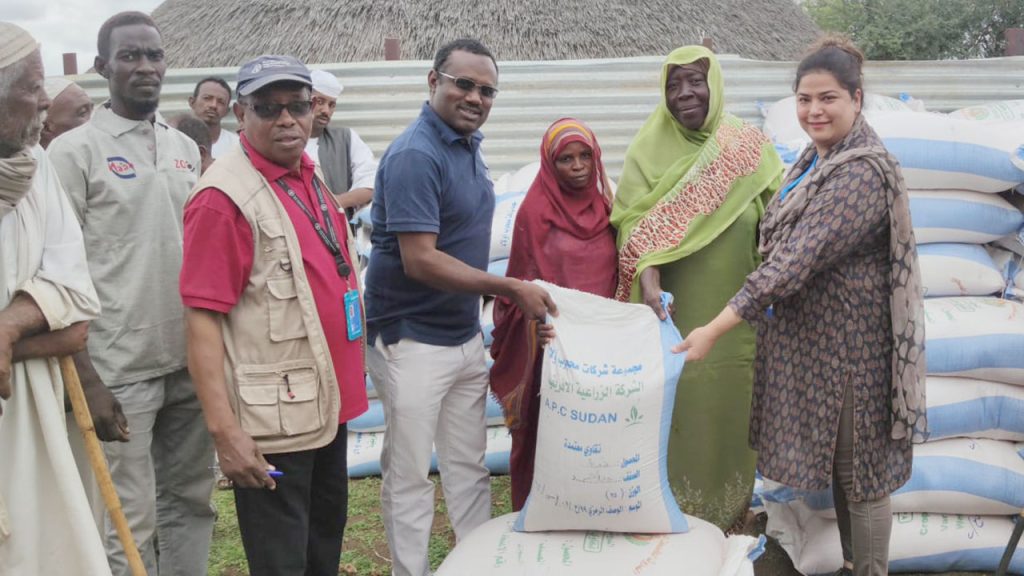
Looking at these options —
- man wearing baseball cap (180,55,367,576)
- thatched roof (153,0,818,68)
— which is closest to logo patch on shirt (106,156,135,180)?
man wearing baseball cap (180,55,367,576)

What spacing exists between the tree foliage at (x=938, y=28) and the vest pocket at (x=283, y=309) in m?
10.7

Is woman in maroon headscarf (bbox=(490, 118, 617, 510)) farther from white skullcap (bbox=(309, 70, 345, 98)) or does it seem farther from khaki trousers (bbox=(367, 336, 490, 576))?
white skullcap (bbox=(309, 70, 345, 98))

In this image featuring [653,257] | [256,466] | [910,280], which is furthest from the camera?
[653,257]

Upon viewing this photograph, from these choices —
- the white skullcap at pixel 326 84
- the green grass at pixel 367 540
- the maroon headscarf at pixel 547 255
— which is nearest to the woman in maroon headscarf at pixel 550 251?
the maroon headscarf at pixel 547 255

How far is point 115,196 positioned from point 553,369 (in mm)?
1390

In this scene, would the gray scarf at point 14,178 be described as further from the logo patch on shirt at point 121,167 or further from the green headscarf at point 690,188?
the green headscarf at point 690,188

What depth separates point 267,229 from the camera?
220cm

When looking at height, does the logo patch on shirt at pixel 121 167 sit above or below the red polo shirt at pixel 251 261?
above

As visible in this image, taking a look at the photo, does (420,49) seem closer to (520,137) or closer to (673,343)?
(520,137)

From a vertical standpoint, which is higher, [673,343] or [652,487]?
[673,343]

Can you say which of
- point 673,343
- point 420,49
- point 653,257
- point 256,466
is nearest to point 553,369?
point 673,343

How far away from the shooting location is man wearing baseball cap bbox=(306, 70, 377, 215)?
15.6ft

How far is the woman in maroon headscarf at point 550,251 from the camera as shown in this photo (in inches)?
119

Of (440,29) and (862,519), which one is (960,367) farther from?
(440,29)
